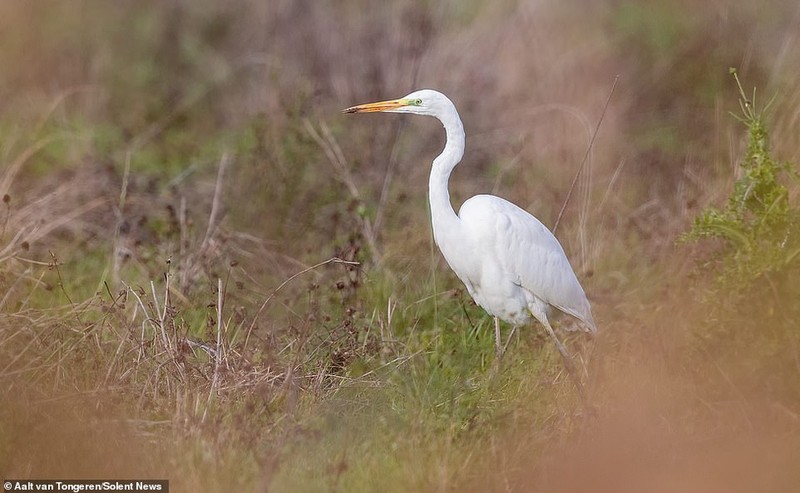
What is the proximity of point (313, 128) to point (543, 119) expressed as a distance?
1835 millimetres

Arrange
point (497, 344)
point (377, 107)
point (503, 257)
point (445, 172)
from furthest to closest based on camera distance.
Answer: point (497, 344)
point (503, 257)
point (445, 172)
point (377, 107)

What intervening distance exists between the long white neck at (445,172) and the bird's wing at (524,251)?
14 cm

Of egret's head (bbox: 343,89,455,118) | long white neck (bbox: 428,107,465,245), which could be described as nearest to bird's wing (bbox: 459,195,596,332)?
long white neck (bbox: 428,107,465,245)

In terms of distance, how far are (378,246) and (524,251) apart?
5.29ft

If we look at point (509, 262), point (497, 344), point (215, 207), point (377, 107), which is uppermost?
point (377, 107)

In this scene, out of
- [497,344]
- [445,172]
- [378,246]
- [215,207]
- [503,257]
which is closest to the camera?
[445,172]

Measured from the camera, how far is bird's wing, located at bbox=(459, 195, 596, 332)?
19.5 feet

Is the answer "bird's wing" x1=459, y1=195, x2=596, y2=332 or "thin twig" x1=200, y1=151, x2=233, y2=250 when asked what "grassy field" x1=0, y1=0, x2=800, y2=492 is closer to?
"thin twig" x1=200, y1=151, x2=233, y2=250

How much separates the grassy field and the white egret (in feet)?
0.97

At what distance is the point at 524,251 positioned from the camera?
19.5 ft

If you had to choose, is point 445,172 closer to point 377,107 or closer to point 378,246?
point 377,107

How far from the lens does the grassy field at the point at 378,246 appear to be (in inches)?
193

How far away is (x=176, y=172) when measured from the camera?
898 centimetres

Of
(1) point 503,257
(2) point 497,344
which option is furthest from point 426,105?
(2) point 497,344
